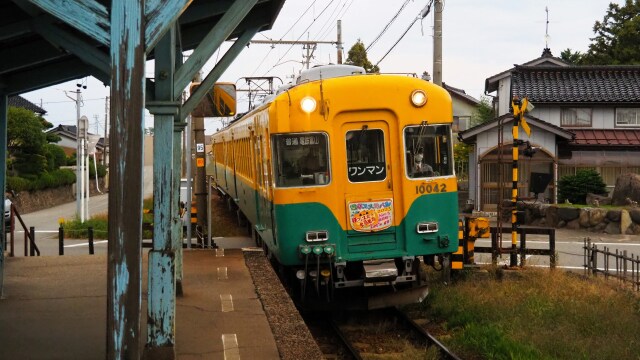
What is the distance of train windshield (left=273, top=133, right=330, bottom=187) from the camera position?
8531 mm

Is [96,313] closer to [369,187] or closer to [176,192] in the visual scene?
[176,192]

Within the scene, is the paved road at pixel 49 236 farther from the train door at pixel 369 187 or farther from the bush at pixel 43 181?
the train door at pixel 369 187

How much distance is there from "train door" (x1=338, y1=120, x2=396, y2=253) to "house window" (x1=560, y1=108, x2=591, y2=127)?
1891 cm

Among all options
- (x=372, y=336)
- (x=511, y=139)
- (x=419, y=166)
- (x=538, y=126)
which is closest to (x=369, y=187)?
(x=419, y=166)

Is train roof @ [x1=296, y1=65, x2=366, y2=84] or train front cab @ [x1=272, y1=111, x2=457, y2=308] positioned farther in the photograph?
train roof @ [x1=296, y1=65, x2=366, y2=84]

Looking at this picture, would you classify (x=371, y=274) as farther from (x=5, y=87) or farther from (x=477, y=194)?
(x=477, y=194)

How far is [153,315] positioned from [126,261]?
1.18 meters

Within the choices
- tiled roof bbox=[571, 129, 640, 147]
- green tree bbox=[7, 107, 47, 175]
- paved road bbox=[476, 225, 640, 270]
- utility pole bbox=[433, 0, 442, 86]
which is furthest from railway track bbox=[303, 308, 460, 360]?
green tree bbox=[7, 107, 47, 175]

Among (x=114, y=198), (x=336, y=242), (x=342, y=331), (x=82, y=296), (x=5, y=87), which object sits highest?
(x=5, y=87)

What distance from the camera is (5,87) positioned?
7492mm

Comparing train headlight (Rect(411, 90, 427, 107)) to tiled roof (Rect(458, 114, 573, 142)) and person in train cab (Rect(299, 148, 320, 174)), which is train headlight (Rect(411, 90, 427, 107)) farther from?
tiled roof (Rect(458, 114, 573, 142))

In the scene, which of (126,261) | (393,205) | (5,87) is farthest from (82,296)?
(126,261)

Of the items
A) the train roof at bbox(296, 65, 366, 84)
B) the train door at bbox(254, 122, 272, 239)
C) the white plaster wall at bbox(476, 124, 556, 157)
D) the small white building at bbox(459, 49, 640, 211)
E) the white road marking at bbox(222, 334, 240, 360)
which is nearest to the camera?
the white road marking at bbox(222, 334, 240, 360)

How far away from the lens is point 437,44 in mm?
14031
